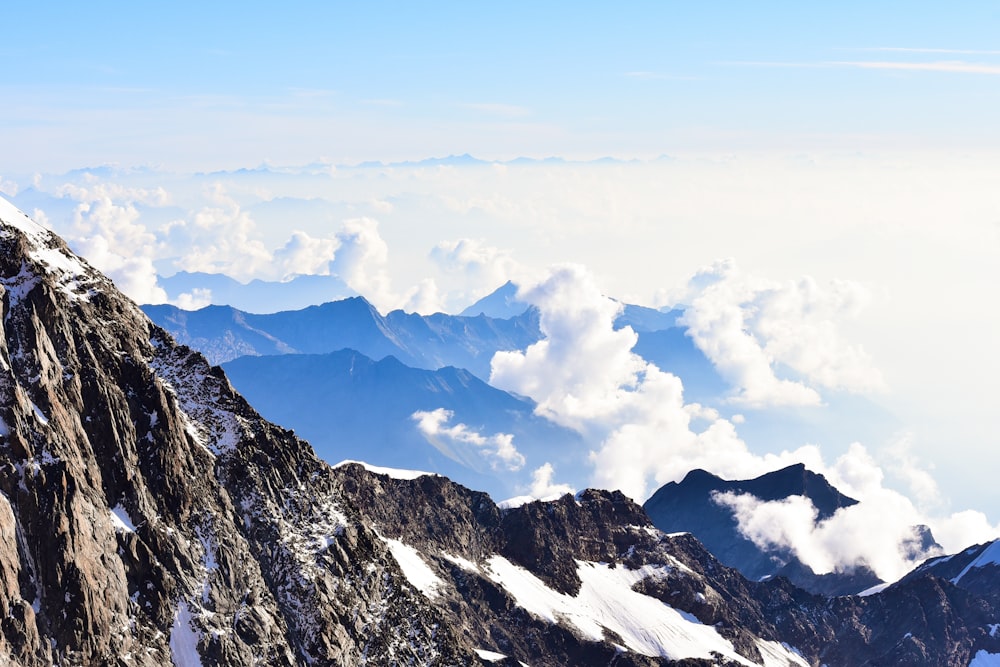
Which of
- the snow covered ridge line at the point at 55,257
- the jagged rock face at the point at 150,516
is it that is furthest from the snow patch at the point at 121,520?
the snow covered ridge line at the point at 55,257

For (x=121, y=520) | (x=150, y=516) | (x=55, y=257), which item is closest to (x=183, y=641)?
(x=150, y=516)

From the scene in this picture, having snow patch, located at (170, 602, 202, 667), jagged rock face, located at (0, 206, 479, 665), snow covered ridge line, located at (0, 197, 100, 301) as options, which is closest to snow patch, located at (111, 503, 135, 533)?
jagged rock face, located at (0, 206, 479, 665)

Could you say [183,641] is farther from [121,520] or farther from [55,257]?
[55,257]

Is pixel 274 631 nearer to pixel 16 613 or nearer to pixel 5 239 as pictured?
pixel 16 613

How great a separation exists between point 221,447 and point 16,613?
56058 mm

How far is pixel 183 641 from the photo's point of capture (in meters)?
136

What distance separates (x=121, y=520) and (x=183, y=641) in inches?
681

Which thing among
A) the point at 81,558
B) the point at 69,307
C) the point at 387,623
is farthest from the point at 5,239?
the point at 387,623

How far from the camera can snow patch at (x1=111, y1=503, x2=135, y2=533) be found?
134500 mm

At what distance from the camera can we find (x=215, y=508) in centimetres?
15400

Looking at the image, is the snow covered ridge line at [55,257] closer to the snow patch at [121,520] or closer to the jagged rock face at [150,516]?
the jagged rock face at [150,516]

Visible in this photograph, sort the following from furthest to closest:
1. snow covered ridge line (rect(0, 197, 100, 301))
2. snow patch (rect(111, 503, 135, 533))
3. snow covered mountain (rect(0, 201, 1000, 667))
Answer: snow covered ridge line (rect(0, 197, 100, 301)) < snow patch (rect(111, 503, 135, 533)) < snow covered mountain (rect(0, 201, 1000, 667))

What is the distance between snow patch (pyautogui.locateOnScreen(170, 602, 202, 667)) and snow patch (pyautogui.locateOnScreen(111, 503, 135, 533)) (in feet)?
39.6

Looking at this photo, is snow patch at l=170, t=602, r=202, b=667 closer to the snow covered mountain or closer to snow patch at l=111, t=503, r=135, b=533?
the snow covered mountain
